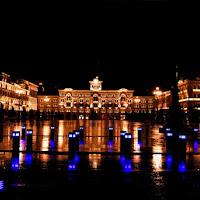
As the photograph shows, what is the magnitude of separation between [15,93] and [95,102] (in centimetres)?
3580

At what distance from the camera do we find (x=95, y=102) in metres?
112

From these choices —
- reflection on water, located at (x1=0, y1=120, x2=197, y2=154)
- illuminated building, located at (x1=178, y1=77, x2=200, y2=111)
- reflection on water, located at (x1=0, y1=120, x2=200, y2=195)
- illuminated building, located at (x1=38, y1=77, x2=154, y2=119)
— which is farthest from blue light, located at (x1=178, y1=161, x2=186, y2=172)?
illuminated building, located at (x1=38, y1=77, x2=154, y2=119)

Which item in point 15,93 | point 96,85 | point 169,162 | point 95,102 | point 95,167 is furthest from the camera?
point 96,85

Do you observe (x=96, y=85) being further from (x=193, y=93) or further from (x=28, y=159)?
(x=28, y=159)

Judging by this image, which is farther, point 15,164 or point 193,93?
point 193,93

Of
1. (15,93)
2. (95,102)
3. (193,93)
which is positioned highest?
(15,93)

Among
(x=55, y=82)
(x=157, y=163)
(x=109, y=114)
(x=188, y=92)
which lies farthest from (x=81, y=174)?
(x=55, y=82)

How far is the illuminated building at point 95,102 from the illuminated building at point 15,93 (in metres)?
7.36

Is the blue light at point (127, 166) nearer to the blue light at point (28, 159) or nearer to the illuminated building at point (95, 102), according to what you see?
the blue light at point (28, 159)

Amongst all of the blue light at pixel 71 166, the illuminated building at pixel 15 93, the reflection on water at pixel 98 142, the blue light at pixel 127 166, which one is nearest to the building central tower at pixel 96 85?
the illuminated building at pixel 15 93

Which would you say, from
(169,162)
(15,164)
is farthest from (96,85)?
(15,164)

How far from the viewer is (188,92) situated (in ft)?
265

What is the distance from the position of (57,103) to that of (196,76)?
52415 mm

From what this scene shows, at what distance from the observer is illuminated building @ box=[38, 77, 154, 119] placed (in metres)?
110
